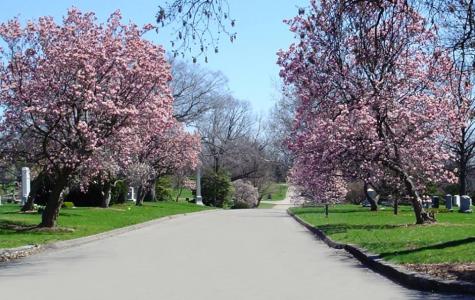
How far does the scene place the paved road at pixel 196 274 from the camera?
10.2 metres

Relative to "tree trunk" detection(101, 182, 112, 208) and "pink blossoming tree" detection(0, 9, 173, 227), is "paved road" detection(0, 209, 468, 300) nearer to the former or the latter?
"pink blossoming tree" detection(0, 9, 173, 227)

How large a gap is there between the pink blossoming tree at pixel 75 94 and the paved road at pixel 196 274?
535 cm

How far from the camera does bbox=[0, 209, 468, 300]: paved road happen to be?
403 inches

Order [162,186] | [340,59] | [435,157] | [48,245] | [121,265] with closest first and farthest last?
[121,265] < [48,245] < [340,59] < [435,157] < [162,186]

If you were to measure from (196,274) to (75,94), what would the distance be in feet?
41.1

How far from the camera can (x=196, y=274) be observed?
12781mm

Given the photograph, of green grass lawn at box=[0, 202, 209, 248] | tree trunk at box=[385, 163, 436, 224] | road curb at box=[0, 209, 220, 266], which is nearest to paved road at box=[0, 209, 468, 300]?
road curb at box=[0, 209, 220, 266]

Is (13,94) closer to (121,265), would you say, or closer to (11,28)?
(11,28)

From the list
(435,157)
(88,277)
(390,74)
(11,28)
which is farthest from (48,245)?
(435,157)

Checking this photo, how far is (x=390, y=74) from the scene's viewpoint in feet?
81.7

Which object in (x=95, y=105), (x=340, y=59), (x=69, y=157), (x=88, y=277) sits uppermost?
(x=340, y=59)

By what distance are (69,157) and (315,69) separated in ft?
30.1

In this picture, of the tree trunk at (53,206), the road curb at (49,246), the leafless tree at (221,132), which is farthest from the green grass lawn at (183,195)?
the tree trunk at (53,206)

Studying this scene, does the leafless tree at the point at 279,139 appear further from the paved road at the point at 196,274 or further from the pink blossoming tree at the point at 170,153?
the paved road at the point at 196,274
